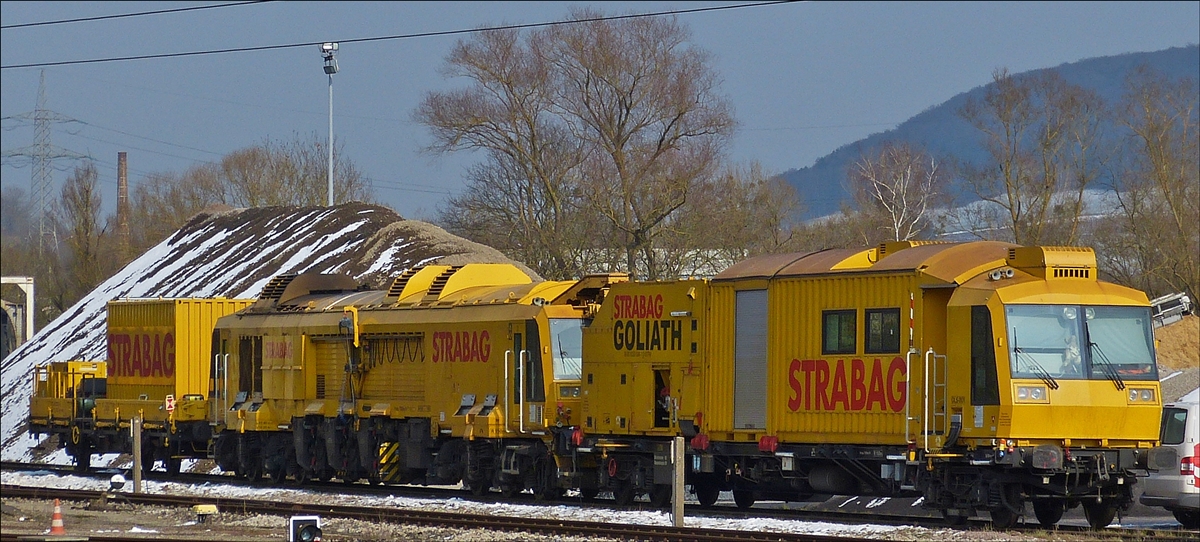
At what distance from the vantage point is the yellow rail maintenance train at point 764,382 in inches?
683

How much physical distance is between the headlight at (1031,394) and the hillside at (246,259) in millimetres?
36685

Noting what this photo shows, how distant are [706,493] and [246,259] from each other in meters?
42.7

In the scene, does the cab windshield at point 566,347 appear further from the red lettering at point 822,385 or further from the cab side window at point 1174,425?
the cab side window at point 1174,425

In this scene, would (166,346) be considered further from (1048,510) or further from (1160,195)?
(1160,195)

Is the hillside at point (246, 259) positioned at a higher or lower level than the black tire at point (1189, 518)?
higher

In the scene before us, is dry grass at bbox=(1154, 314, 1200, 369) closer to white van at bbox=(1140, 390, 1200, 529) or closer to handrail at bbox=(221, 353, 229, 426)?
white van at bbox=(1140, 390, 1200, 529)

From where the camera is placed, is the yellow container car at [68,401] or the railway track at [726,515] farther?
the yellow container car at [68,401]

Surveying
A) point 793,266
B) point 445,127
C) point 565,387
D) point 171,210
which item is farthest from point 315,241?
point 793,266

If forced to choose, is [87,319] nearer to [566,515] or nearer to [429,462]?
[429,462]

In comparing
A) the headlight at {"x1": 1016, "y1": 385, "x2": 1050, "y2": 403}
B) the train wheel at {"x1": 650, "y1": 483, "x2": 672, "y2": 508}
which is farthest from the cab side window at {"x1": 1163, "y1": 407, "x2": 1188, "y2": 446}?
the train wheel at {"x1": 650, "y1": 483, "x2": 672, "y2": 508}

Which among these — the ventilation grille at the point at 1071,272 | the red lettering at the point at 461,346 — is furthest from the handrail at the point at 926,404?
the red lettering at the point at 461,346

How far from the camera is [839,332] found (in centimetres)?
1873

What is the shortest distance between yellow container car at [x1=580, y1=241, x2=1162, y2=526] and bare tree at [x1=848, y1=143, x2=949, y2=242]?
39.1m

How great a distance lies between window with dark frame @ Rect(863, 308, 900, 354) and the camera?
1808 centimetres
